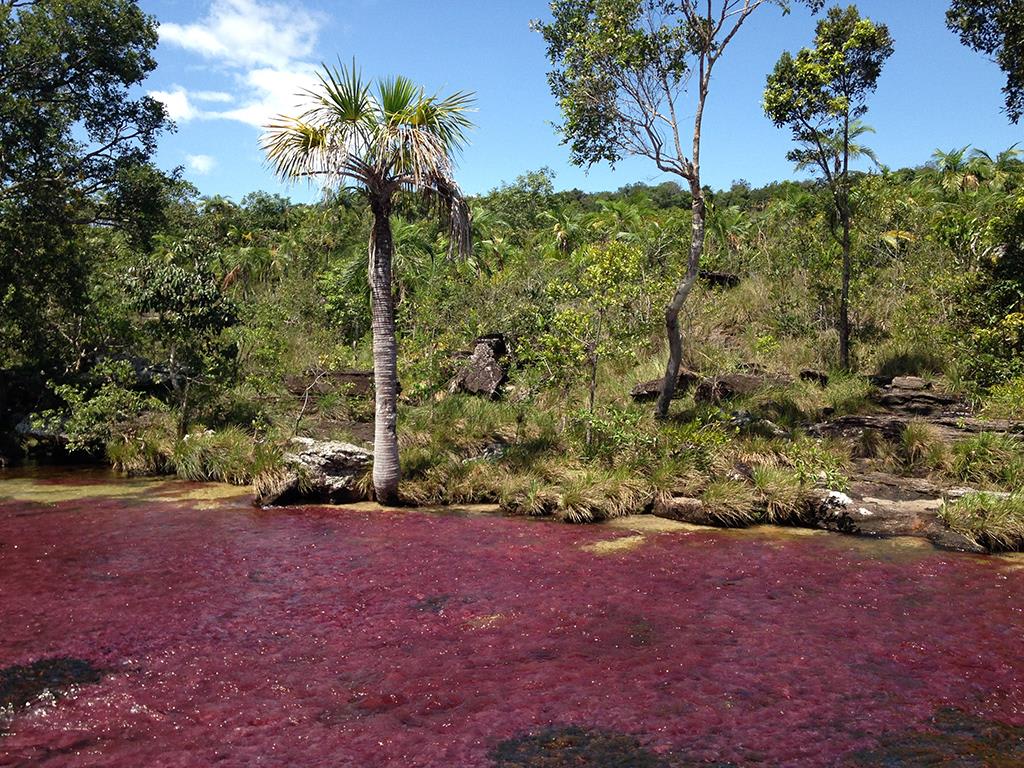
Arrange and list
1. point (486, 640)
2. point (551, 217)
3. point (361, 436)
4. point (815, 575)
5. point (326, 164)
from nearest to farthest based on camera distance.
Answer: point (486, 640), point (815, 575), point (326, 164), point (361, 436), point (551, 217)

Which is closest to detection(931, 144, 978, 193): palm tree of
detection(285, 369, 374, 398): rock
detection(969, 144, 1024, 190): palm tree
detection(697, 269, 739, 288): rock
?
detection(969, 144, 1024, 190): palm tree

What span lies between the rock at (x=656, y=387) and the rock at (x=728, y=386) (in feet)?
1.67

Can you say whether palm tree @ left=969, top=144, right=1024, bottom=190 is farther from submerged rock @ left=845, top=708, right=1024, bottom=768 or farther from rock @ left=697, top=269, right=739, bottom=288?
submerged rock @ left=845, top=708, right=1024, bottom=768

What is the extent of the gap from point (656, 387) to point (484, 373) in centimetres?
422

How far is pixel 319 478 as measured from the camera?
14.2m

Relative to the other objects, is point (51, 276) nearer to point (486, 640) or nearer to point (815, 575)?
point (486, 640)

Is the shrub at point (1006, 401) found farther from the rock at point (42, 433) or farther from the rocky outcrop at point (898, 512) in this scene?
the rock at point (42, 433)

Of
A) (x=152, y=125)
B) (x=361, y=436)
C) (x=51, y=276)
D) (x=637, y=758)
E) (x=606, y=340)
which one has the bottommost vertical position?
(x=637, y=758)

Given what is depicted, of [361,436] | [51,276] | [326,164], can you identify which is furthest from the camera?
[51,276]

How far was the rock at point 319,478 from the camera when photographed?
14078 mm

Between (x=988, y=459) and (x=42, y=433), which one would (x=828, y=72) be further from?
(x=42, y=433)

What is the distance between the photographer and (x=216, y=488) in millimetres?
15344

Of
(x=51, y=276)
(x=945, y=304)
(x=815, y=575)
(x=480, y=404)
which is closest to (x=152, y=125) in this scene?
(x=51, y=276)

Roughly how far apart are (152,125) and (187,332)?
6.04 meters
